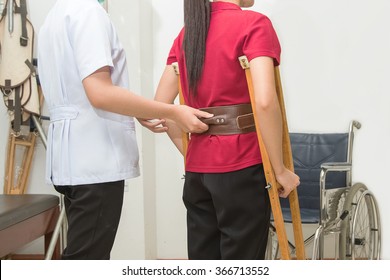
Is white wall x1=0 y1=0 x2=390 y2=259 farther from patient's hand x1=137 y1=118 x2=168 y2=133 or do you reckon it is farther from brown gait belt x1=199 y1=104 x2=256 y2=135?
brown gait belt x1=199 y1=104 x2=256 y2=135

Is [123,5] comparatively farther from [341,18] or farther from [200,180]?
[200,180]

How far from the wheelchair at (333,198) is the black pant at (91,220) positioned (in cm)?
98

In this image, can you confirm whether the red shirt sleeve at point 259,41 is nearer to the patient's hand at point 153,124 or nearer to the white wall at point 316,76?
the patient's hand at point 153,124

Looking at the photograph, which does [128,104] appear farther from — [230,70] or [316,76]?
[316,76]

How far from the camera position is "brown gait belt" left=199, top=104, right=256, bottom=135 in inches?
46.5

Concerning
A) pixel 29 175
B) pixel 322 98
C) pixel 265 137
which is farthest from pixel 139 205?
pixel 265 137

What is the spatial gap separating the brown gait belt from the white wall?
1211 millimetres

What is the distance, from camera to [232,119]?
1.18 m

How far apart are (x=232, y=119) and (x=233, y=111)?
0.02 metres

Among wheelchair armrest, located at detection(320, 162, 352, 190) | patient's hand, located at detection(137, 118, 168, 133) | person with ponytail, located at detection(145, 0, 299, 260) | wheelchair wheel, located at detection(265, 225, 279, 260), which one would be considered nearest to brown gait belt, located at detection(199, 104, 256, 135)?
person with ponytail, located at detection(145, 0, 299, 260)

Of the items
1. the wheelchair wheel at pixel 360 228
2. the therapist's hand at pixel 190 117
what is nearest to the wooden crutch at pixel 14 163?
the therapist's hand at pixel 190 117

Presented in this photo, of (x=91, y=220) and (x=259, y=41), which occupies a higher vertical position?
(x=259, y=41)

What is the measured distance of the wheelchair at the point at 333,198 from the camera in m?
1.90

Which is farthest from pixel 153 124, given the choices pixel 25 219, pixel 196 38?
pixel 25 219
